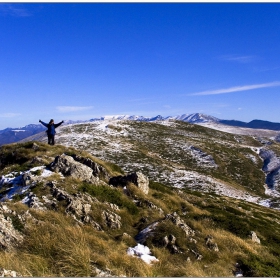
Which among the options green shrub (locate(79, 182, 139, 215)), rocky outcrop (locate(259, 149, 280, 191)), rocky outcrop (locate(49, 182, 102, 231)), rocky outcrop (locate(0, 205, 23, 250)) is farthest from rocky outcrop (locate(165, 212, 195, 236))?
rocky outcrop (locate(259, 149, 280, 191))

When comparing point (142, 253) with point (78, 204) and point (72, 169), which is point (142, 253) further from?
point (72, 169)

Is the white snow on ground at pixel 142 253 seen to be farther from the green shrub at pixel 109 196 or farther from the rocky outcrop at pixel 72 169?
the rocky outcrop at pixel 72 169

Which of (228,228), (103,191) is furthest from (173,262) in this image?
(228,228)

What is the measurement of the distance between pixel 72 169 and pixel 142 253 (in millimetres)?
9247

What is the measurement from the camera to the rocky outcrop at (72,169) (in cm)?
1818

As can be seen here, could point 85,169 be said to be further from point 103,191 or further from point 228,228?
point 228,228

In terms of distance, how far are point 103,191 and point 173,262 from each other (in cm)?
770

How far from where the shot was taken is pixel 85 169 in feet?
62.0

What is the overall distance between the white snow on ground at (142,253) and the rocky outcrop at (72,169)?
7559mm

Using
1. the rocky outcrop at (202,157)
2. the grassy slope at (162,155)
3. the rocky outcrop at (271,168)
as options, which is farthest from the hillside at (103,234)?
Answer: the rocky outcrop at (202,157)

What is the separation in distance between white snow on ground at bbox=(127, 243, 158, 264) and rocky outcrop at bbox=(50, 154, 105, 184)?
7.56 metres

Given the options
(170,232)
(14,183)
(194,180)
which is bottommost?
(194,180)

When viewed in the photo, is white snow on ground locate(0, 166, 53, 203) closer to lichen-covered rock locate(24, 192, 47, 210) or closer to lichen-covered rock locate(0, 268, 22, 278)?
lichen-covered rock locate(24, 192, 47, 210)

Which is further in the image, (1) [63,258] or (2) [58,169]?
(2) [58,169]
